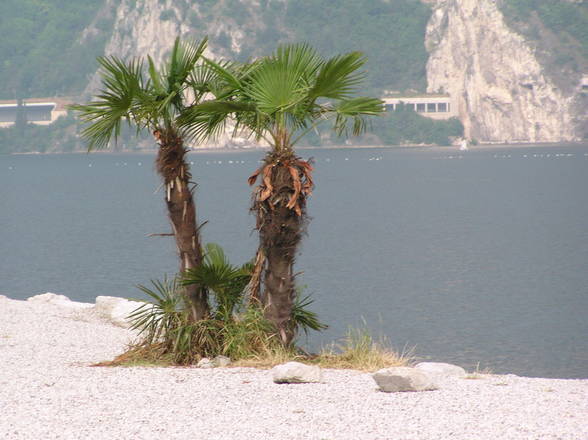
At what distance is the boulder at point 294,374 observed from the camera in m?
11.0

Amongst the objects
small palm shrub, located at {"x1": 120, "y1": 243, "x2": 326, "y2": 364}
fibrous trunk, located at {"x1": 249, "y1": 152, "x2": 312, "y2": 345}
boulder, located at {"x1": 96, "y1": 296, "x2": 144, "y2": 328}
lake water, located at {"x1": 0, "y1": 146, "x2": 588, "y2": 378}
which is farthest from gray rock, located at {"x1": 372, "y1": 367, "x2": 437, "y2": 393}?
boulder, located at {"x1": 96, "y1": 296, "x2": 144, "y2": 328}

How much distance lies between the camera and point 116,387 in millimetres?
11047

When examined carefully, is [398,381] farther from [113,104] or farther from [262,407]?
[113,104]

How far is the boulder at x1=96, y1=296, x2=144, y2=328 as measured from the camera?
21.3 meters

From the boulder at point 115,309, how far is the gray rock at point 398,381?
11144 millimetres

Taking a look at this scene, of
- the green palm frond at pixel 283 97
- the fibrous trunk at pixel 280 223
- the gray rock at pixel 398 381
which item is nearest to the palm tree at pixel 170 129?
the green palm frond at pixel 283 97

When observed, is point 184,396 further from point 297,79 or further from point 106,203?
point 106,203

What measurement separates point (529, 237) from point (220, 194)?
1697 inches

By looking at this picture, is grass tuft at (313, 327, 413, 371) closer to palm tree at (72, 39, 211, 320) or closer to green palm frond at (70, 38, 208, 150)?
palm tree at (72, 39, 211, 320)

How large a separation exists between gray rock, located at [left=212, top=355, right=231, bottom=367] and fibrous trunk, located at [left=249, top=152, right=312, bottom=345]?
757 millimetres

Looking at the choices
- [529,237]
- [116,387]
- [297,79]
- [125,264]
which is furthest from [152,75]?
[529,237]

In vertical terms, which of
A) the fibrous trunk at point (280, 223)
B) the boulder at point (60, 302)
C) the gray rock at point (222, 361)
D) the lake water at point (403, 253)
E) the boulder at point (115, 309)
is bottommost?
the lake water at point (403, 253)

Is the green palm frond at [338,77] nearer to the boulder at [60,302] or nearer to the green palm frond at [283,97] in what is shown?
the green palm frond at [283,97]

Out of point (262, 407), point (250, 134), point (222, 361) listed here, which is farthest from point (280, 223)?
point (262, 407)
